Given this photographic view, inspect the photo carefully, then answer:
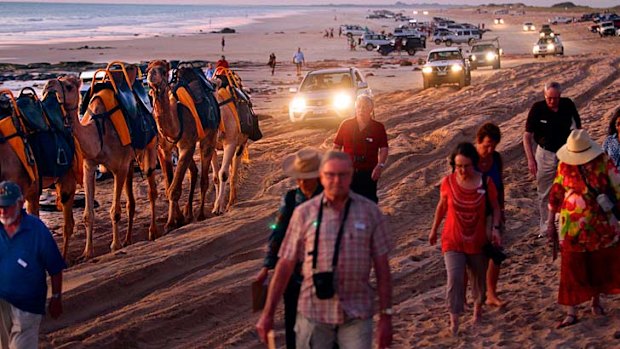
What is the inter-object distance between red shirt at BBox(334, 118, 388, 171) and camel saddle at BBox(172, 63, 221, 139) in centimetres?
518

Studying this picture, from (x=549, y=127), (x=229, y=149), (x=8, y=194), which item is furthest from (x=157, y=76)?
(x=8, y=194)

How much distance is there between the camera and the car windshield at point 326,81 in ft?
80.0

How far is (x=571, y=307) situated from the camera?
791cm

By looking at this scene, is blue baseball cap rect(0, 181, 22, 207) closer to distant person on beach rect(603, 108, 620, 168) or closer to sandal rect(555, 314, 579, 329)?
sandal rect(555, 314, 579, 329)

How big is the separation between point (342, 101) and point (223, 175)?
8.87m

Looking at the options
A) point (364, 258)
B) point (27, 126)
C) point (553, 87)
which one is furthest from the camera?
point (27, 126)

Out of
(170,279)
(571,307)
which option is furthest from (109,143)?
(571,307)

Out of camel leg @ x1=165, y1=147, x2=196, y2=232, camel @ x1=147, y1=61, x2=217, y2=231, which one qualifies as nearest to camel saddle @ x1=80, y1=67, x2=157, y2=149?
camel @ x1=147, y1=61, x2=217, y2=231

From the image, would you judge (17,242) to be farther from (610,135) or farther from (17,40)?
(17,40)

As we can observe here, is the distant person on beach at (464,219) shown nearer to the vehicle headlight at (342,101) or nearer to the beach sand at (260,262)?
the beach sand at (260,262)

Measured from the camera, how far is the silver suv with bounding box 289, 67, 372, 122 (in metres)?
23.7

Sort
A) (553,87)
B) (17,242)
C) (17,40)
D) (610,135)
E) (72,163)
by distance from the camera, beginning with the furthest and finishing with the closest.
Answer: (17,40) → (72,163) → (553,87) → (610,135) → (17,242)

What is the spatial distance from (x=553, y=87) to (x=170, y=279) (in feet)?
15.8

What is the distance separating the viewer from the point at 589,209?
7.61 metres
